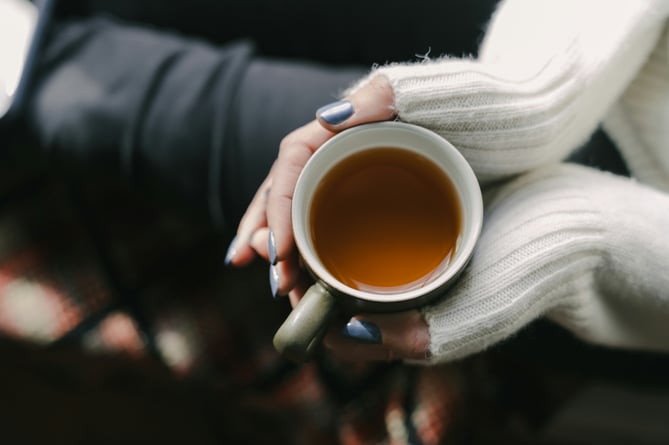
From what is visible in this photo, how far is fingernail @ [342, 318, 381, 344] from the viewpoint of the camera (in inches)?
24.1

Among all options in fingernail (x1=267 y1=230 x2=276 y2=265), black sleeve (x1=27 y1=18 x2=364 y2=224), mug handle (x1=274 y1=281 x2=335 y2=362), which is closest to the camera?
mug handle (x1=274 y1=281 x2=335 y2=362)

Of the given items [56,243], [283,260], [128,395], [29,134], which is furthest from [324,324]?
[56,243]

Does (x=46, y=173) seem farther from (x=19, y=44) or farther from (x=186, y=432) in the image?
(x=186, y=432)

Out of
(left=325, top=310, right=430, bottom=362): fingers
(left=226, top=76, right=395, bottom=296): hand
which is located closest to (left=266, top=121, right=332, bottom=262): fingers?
(left=226, top=76, right=395, bottom=296): hand

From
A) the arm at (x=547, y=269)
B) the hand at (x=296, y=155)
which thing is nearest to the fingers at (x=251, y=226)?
the hand at (x=296, y=155)

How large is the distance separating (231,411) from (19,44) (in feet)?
2.35

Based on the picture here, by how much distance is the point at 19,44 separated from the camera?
95cm

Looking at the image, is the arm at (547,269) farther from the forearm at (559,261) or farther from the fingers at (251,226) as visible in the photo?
the fingers at (251,226)

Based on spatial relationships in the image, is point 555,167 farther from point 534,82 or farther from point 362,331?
point 362,331

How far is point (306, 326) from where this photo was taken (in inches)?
21.1

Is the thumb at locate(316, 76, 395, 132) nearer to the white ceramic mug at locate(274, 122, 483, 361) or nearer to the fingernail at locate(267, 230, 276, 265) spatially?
the white ceramic mug at locate(274, 122, 483, 361)

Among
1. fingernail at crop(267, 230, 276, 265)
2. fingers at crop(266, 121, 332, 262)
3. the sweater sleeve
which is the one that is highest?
the sweater sleeve

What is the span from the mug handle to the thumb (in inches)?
6.4

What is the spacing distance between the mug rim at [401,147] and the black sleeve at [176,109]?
9.8 inches
